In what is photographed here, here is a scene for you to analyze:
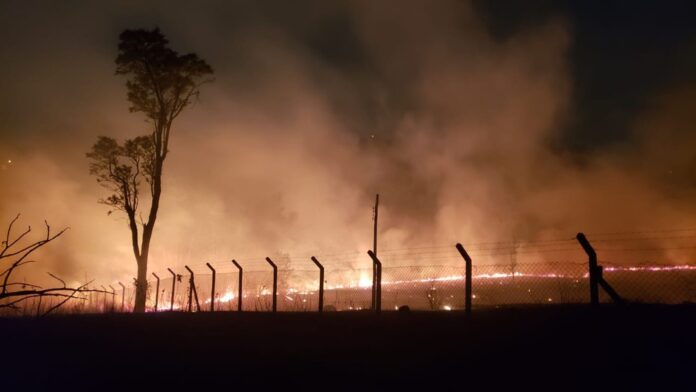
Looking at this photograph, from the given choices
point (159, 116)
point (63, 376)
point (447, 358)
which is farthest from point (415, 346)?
point (159, 116)

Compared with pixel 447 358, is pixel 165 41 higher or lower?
higher

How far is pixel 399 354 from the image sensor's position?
8711 mm

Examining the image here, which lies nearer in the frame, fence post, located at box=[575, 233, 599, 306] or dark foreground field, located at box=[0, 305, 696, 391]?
dark foreground field, located at box=[0, 305, 696, 391]

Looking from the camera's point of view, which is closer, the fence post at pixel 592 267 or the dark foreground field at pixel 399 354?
the dark foreground field at pixel 399 354

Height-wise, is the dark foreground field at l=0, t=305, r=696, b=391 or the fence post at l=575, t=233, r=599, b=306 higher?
the fence post at l=575, t=233, r=599, b=306

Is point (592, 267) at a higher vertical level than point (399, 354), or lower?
higher

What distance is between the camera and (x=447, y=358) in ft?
27.0

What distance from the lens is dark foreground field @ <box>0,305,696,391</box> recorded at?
23.3 ft

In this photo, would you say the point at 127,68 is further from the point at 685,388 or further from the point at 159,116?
the point at 685,388

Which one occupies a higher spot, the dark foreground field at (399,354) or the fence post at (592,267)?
the fence post at (592,267)

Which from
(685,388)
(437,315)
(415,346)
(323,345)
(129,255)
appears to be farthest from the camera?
(129,255)

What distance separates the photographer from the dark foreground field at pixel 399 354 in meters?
7.11

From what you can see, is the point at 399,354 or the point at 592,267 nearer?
the point at 399,354

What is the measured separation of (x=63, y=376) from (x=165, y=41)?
25539 millimetres
